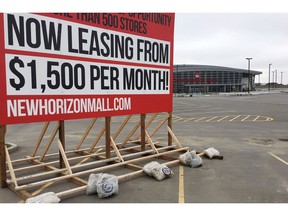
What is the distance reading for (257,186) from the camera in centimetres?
618

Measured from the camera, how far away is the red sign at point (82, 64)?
5707 millimetres

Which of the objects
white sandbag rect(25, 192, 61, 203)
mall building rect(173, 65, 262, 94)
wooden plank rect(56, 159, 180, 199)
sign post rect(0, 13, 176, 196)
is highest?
mall building rect(173, 65, 262, 94)

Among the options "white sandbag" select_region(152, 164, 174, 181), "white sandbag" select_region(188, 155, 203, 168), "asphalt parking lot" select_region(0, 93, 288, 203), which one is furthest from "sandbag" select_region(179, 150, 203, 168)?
"white sandbag" select_region(152, 164, 174, 181)

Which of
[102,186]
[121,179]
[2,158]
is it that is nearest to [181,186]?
[121,179]

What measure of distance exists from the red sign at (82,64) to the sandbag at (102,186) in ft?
5.54

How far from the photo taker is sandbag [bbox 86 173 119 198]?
5539mm

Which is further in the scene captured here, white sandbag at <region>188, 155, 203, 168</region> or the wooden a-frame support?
white sandbag at <region>188, 155, 203, 168</region>

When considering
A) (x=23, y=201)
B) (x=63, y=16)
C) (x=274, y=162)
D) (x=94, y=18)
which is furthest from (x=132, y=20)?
(x=274, y=162)

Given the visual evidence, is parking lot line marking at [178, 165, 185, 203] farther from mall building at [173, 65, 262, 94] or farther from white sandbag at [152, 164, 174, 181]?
mall building at [173, 65, 262, 94]

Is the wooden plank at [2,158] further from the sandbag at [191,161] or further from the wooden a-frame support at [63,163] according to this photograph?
the sandbag at [191,161]

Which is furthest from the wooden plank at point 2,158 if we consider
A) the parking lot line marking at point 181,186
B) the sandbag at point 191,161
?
the sandbag at point 191,161

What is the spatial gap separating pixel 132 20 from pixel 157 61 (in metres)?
1.59

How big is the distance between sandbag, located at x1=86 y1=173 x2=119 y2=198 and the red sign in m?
1.69

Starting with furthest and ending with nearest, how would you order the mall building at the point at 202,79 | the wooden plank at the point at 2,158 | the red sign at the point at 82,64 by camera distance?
the mall building at the point at 202,79, the wooden plank at the point at 2,158, the red sign at the point at 82,64
